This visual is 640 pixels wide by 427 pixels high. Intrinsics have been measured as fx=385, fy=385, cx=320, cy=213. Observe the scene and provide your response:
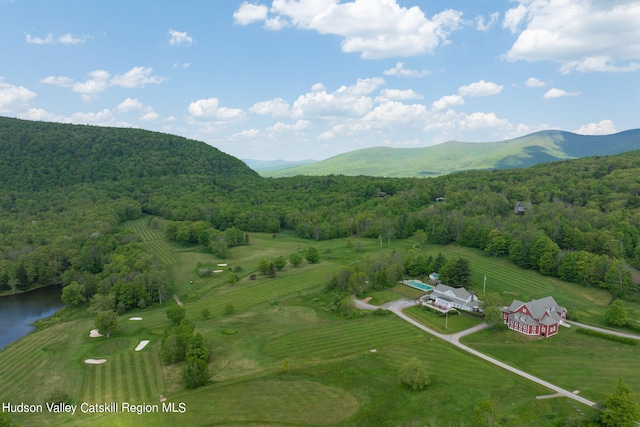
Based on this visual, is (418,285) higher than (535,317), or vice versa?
(535,317)

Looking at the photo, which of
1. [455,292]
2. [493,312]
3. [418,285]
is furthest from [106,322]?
[493,312]

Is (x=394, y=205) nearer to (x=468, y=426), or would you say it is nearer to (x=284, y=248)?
(x=284, y=248)

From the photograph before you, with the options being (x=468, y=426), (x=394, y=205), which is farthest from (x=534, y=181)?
(x=468, y=426)

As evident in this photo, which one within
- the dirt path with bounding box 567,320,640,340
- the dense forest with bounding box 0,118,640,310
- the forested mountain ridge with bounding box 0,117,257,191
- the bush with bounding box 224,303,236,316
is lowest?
the dirt path with bounding box 567,320,640,340

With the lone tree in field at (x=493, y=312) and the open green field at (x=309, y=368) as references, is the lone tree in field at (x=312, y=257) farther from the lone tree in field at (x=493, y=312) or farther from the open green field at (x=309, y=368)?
the lone tree in field at (x=493, y=312)

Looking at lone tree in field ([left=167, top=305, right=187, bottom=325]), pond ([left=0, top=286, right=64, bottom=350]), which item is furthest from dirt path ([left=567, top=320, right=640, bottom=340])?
pond ([left=0, top=286, right=64, bottom=350])

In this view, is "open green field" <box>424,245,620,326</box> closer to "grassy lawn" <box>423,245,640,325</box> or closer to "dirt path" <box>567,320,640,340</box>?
"grassy lawn" <box>423,245,640,325</box>

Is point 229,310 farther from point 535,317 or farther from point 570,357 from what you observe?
point 570,357
